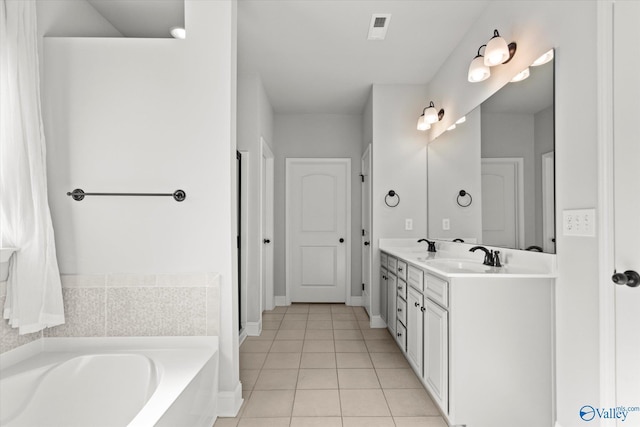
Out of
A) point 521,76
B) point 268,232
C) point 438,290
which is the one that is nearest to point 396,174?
point 268,232

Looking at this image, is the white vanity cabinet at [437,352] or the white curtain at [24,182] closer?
the white curtain at [24,182]

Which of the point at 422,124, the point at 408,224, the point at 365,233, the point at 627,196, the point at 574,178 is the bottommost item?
the point at 365,233

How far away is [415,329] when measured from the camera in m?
2.54

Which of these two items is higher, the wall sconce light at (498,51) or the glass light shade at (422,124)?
the wall sconce light at (498,51)

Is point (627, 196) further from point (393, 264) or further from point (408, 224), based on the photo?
point (408, 224)

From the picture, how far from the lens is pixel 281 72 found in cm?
366

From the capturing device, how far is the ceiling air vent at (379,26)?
2.67 metres

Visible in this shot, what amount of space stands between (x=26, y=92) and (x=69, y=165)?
42 centimetres

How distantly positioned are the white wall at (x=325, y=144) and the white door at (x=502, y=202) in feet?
7.97

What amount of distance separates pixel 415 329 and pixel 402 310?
0.38m

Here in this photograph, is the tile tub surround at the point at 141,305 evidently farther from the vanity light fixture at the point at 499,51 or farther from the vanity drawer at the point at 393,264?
the vanity light fixture at the point at 499,51

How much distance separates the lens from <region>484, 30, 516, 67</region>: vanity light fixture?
2.20 meters

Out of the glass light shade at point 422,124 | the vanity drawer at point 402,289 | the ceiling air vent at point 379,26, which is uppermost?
the ceiling air vent at point 379,26

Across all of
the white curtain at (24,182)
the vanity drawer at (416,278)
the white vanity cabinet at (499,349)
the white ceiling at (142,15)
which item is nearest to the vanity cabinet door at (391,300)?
the vanity drawer at (416,278)
